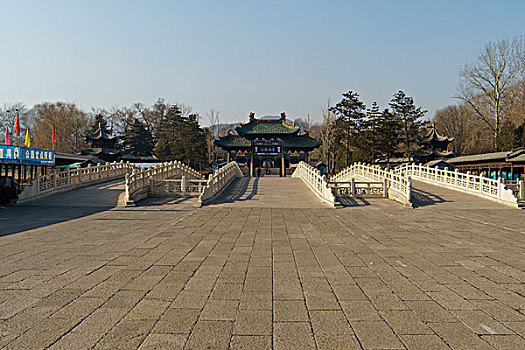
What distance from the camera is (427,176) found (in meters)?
21.4

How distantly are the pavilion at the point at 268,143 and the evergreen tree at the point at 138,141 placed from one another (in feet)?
50.0

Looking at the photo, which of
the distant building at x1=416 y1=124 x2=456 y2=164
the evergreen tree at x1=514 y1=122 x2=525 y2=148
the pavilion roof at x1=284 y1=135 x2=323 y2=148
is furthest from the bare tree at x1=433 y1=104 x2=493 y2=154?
the pavilion roof at x1=284 y1=135 x2=323 y2=148

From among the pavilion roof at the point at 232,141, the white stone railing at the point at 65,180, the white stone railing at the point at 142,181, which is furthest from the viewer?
the pavilion roof at the point at 232,141

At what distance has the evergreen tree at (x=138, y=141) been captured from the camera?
47.5 m

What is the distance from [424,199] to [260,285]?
13.2 m

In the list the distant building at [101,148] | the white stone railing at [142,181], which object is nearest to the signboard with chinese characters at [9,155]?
the white stone railing at [142,181]

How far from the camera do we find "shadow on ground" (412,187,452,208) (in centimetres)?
1424

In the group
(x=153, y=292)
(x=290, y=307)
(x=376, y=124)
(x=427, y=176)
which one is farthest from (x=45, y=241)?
(x=376, y=124)

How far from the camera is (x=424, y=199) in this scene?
1534 centimetres

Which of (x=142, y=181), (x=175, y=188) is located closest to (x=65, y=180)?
(x=142, y=181)

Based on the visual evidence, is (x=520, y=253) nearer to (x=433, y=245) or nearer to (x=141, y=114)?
(x=433, y=245)

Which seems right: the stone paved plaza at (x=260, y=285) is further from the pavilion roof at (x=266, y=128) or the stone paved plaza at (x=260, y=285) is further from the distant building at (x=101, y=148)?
the distant building at (x=101, y=148)

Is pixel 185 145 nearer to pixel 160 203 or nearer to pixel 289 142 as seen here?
pixel 289 142

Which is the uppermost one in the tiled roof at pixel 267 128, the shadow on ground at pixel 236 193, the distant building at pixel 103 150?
the tiled roof at pixel 267 128
